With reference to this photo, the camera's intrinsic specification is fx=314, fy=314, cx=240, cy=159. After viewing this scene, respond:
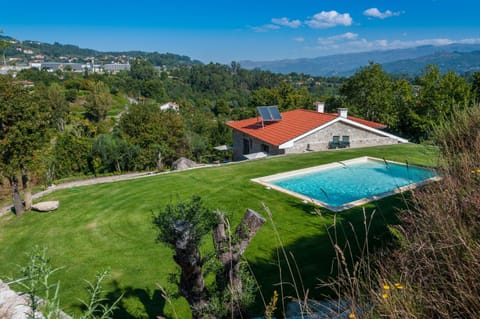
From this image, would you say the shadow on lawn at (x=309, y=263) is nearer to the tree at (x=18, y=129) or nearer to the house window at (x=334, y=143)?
the tree at (x=18, y=129)

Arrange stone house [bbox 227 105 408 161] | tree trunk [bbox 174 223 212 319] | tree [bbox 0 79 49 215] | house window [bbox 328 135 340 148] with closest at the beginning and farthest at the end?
tree trunk [bbox 174 223 212 319]
tree [bbox 0 79 49 215]
stone house [bbox 227 105 408 161]
house window [bbox 328 135 340 148]

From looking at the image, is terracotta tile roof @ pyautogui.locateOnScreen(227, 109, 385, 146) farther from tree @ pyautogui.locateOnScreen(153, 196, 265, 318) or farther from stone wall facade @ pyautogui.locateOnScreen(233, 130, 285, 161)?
tree @ pyautogui.locateOnScreen(153, 196, 265, 318)

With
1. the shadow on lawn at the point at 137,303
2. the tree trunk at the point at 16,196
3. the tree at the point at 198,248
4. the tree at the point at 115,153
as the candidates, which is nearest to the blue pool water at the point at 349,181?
the shadow on lawn at the point at 137,303

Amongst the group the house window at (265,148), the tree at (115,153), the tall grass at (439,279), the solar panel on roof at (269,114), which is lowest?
the tree at (115,153)

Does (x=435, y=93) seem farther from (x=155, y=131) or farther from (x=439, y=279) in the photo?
(x=439, y=279)

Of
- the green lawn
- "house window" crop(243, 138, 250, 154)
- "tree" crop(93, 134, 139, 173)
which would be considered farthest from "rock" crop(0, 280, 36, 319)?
"tree" crop(93, 134, 139, 173)

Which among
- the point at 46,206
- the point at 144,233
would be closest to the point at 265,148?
the point at 46,206
